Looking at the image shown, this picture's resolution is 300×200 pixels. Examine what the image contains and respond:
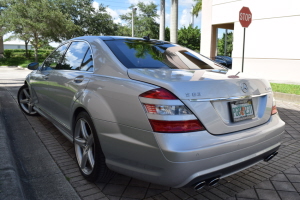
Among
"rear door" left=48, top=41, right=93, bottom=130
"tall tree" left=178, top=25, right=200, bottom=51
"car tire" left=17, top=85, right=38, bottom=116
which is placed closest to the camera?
"rear door" left=48, top=41, right=93, bottom=130

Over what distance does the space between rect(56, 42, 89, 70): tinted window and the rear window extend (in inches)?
18.1

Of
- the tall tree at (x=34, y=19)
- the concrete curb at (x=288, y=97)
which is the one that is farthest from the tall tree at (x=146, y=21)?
the concrete curb at (x=288, y=97)

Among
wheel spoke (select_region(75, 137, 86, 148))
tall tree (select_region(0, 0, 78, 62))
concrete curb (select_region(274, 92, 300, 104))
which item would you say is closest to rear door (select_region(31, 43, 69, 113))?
wheel spoke (select_region(75, 137, 86, 148))

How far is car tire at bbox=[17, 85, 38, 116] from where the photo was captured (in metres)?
5.50

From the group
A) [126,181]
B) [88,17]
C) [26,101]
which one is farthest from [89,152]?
[88,17]

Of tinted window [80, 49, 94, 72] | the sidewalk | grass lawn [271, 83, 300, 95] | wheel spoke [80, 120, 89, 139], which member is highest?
tinted window [80, 49, 94, 72]

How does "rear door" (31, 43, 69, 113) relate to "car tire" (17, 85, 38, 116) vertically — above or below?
above

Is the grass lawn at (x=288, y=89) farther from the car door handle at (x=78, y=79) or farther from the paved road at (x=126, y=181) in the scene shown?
the car door handle at (x=78, y=79)

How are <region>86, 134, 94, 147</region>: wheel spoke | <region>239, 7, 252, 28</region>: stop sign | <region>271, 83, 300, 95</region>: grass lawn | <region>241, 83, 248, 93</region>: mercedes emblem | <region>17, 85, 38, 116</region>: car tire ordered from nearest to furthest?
<region>241, 83, 248, 93</region>: mercedes emblem < <region>86, 134, 94, 147</region>: wheel spoke < <region>17, 85, 38, 116</region>: car tire < <region>239, 7, 252, 28</region>: stop sign < <region>271, 83, 300, 95</region>: grass lawn

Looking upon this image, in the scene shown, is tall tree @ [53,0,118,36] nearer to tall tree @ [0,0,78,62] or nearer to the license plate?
tall tree @ [0,0,78,62]

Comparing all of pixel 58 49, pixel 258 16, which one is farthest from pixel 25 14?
pixel 58 49

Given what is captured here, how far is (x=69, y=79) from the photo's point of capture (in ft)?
10.9

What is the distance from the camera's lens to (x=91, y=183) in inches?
115

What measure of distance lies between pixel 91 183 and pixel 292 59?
506 inches
